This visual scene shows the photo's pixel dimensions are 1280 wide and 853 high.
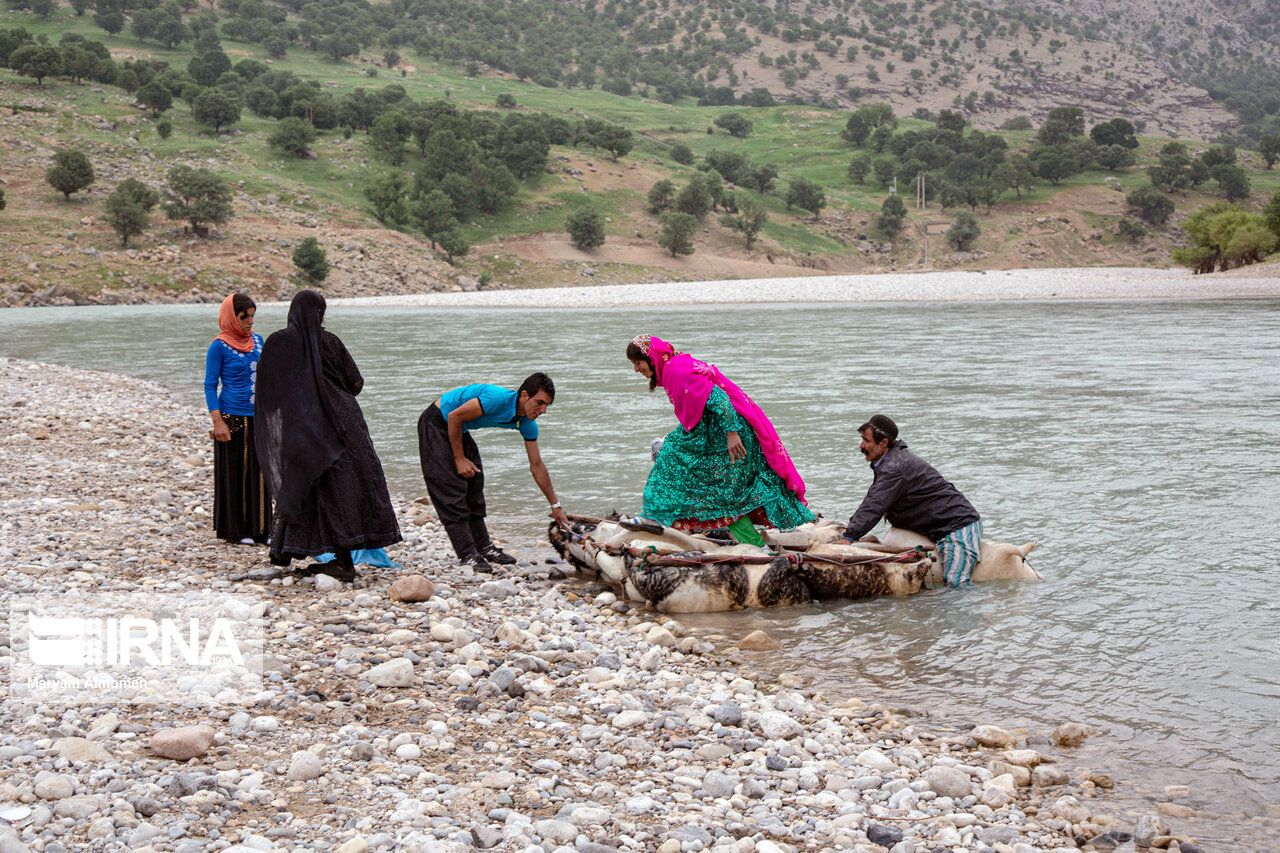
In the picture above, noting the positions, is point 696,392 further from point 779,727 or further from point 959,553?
point 779,727

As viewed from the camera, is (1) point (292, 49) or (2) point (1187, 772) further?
(1) point (292, 49)

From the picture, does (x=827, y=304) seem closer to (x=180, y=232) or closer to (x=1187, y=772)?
(x=180, y=232)

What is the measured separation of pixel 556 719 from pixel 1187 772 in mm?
2952

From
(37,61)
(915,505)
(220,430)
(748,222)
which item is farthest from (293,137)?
(915,505)

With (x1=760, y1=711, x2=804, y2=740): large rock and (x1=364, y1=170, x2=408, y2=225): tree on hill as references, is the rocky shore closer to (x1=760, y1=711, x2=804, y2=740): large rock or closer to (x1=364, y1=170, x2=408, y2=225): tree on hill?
(x1=760, y1=711, x2=804, y2=740): large rock

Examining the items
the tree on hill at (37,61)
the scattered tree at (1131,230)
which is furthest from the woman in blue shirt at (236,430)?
the scattered tree at (1131,230)

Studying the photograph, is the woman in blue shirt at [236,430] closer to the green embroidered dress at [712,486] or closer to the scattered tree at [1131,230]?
the green embroidered dress at [712,486]

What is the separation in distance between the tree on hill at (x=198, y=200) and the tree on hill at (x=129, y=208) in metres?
1.14

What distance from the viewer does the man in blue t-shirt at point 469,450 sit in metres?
7.21

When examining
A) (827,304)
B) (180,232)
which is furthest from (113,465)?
(180,232)

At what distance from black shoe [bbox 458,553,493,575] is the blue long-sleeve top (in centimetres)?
193

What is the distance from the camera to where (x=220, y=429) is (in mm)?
7453

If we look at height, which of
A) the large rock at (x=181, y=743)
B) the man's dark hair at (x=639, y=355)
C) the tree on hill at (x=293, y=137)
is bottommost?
the large rock at (x=181, y=743)

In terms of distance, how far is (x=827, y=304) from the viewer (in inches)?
1949
